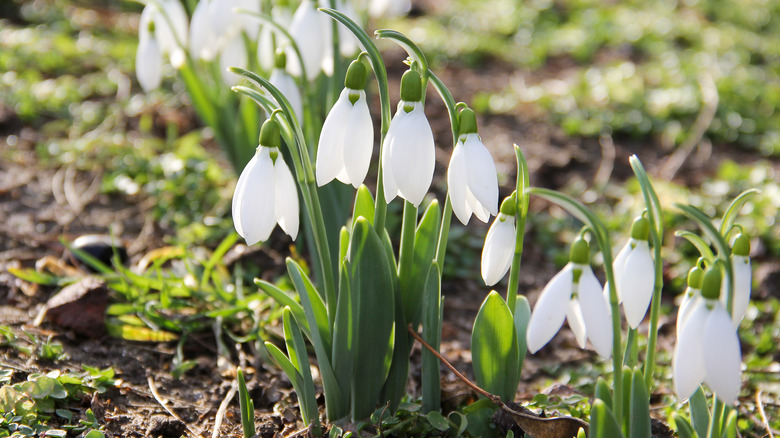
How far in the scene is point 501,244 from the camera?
1166mm

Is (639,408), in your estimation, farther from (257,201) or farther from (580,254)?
(257,201)

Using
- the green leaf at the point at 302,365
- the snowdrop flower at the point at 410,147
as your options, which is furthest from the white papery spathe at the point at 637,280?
the green leaf at the point at 302,365

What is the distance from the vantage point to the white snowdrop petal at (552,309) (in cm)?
106

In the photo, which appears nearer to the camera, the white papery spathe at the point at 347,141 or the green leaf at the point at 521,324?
the white papery spathe at the point at 347,141

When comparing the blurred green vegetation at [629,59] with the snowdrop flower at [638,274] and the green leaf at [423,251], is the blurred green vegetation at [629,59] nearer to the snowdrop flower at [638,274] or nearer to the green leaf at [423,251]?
the green leaf at [423,251]

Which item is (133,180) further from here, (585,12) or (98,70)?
(585,12)

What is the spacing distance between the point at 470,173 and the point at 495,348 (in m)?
0.36

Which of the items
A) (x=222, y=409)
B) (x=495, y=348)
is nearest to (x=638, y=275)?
(x=495, y=348)

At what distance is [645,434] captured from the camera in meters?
1.19

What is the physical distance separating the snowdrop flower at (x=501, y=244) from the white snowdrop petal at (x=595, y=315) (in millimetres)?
143

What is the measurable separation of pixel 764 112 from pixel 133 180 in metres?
2.88

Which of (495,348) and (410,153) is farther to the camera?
(495,348)

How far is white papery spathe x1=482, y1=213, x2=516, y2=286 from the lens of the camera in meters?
1.17

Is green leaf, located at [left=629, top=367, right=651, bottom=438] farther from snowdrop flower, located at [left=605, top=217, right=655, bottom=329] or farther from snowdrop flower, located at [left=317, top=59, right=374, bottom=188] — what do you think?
snowdrop flower, located at [left=317, top=59, right=374, bottom=188]
